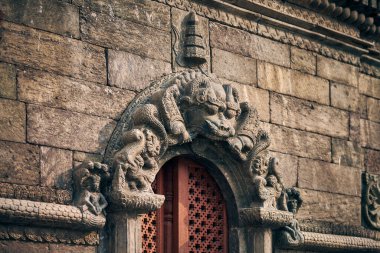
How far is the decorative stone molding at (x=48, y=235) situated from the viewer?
1038 centimetres

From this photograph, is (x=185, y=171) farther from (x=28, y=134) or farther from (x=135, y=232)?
(x=28, y=134)

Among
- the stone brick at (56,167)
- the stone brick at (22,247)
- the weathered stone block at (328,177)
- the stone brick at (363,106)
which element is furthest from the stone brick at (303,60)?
the stone brick at (22,247)

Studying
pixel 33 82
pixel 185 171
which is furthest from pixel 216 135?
pixel 33 82

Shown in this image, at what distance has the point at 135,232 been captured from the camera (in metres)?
11.3

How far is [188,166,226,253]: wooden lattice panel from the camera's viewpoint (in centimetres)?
1231

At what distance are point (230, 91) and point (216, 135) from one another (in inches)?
21.6

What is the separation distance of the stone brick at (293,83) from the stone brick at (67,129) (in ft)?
8.04

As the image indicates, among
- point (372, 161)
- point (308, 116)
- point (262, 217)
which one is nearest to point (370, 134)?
point (372, 161)

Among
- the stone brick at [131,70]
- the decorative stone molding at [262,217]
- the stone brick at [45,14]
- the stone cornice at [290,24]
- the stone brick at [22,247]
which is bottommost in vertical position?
the stone brick at [22,247]

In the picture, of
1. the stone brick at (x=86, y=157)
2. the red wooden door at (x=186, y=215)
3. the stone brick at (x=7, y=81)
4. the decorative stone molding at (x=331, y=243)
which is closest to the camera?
the stone brick at (x=7, y=81)

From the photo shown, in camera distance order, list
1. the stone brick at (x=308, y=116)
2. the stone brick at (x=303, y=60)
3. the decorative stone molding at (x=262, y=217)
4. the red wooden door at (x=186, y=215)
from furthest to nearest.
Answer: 1. the stone brick at (x=303, y=60)
2. the stone brick at (x=308, y=116)
3. the decorative stone molding at (x=262, y=217)
4. the red wooden door at (x=186, y=215)

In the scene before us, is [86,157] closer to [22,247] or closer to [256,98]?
[22,247]

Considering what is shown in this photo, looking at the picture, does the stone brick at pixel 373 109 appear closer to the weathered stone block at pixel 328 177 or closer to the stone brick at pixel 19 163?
the weathered stone block at pixel 328 177

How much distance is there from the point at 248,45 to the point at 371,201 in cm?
281
